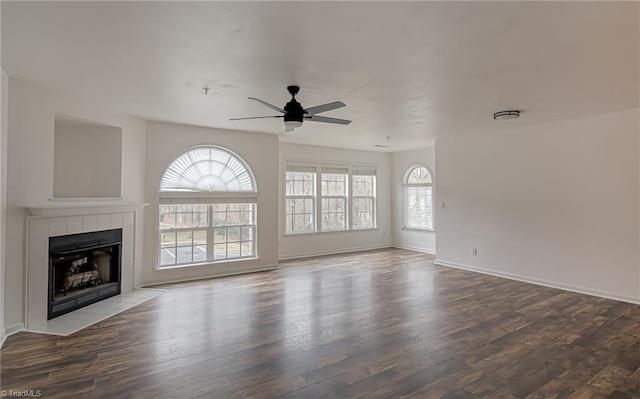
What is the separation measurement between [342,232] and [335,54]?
6.04 metres

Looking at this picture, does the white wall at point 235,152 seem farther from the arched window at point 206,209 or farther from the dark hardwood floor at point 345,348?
the dark hardwood floor at point 345,348

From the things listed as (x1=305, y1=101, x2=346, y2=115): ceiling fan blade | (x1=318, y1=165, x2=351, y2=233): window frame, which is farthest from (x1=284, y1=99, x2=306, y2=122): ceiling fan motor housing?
(x1=318, y1=165, x2=351, y2=233): window frame

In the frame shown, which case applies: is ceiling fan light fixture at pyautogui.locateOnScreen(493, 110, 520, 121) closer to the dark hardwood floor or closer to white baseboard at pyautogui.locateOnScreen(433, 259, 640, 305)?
the dark hardwood floor

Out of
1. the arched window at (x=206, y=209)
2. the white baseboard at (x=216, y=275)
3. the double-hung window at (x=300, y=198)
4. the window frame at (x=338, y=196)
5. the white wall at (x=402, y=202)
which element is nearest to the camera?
the white baseboard at (x=216, y=275)

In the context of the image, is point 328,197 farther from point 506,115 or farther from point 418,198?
point 506,115

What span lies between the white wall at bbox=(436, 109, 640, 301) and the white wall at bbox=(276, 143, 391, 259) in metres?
2.35

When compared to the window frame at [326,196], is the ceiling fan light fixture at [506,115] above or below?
above

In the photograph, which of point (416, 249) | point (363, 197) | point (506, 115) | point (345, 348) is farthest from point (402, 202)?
point (345, 348)

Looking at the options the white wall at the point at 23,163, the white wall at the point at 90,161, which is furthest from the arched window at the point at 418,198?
the white wall at the point at 23,163

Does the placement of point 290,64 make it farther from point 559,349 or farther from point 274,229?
point 274,229

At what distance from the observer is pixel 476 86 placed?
3.62 meters

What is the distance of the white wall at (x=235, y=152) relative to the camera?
5.43 m

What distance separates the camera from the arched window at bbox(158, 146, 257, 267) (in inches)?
223

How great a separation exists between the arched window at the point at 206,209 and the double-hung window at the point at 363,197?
321 centimetres
